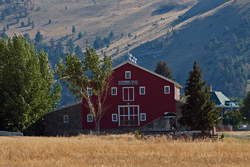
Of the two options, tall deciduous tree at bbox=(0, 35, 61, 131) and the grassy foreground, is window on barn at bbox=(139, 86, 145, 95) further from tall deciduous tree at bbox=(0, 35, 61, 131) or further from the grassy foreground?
the grassy foreground

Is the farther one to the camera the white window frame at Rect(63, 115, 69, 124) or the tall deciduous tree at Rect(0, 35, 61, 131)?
the white window frame at Rect(63, 115, 69, 124)

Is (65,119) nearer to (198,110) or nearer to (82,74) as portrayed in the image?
(82,74)

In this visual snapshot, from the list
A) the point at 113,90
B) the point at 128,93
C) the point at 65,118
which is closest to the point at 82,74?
the point at 113,90

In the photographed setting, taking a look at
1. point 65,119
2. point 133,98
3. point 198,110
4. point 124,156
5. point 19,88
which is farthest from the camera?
point 65,119

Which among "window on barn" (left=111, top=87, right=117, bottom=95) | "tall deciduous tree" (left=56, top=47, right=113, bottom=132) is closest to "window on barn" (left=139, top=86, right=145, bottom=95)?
"window on barn" (left=111, top=87, right=117, bottom=95)

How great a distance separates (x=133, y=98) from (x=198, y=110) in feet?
62.2

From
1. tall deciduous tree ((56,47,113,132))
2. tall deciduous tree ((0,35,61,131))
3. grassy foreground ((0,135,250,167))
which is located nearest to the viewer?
grassy foreground ((0,135,250,167))

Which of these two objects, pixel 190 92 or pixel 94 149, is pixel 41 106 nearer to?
pixel 190 92

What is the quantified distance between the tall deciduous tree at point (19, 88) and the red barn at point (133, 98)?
10.4 m

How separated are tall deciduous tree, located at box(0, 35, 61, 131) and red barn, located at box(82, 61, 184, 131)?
34.0 ft

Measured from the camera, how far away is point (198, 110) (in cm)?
4606

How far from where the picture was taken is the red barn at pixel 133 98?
205 ft

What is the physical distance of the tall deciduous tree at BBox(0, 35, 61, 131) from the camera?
54.8 metres

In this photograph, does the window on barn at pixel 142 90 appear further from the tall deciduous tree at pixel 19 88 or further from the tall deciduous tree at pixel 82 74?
the tall deciduous tree at pixel 19 88
